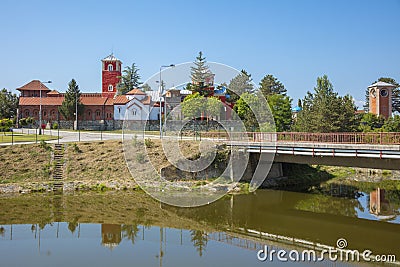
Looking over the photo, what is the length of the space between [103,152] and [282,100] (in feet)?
Result: 79.8

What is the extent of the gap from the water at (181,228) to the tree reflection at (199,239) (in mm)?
43

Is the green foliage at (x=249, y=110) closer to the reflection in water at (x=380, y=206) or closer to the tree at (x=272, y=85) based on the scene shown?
the reflection in water at (x=380, y=206)

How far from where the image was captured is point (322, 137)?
28.1m

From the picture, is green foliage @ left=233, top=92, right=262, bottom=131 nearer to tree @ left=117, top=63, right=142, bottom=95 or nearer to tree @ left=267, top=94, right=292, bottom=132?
tree @ left=267, top=94, right=292, bottom=132

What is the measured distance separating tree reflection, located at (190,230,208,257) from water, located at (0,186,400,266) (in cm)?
4

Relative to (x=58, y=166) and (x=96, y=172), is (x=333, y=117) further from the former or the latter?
(x=58, y=166)

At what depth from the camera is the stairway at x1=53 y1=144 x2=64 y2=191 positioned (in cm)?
2935

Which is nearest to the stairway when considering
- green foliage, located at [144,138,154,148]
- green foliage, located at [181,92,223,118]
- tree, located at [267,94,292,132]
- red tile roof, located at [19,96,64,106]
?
green foliage, located at [144,138,154,148]

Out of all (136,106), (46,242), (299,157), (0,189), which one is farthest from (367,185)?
(136,106)

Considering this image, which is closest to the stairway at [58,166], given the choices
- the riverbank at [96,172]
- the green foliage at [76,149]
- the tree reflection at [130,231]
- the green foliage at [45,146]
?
the riverbank at [96,172]

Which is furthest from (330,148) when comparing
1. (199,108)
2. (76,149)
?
(76,149)

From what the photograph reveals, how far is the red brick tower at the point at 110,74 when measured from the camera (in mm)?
77562

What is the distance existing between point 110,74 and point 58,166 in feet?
158

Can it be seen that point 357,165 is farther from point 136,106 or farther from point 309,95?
point 136,106
